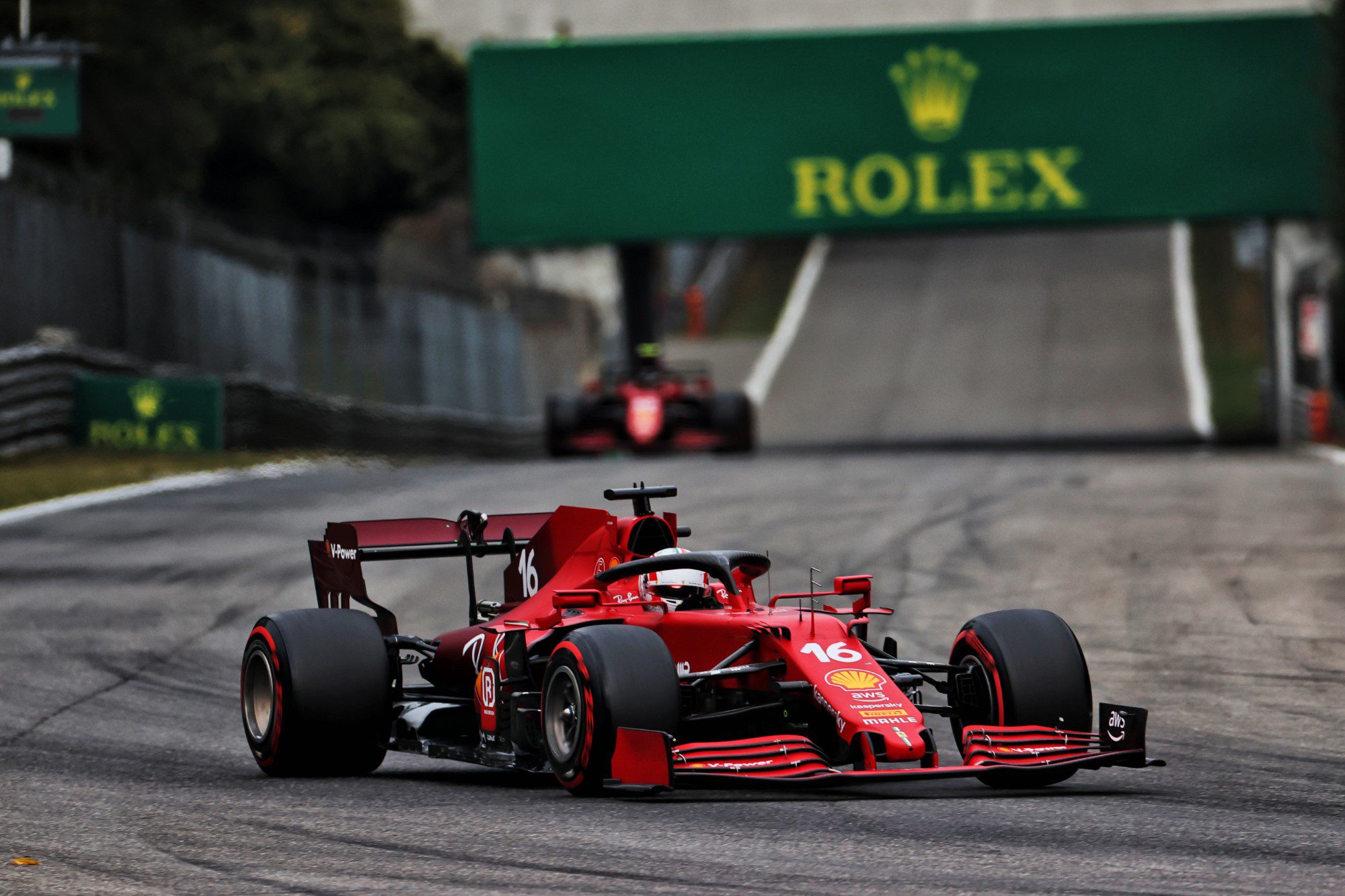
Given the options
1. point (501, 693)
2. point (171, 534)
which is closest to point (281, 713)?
point (501, 693)

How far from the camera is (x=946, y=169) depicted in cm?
3319

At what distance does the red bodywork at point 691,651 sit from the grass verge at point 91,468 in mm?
10423

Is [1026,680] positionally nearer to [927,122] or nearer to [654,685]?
[654,685]

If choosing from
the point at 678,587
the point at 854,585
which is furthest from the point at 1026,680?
the point at 678,587

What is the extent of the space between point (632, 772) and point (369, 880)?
1.55 meters

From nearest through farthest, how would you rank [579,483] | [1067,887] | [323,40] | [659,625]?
[1067,887], [659,625], [579,483], [323,40]

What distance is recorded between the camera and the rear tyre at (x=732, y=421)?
2989cm

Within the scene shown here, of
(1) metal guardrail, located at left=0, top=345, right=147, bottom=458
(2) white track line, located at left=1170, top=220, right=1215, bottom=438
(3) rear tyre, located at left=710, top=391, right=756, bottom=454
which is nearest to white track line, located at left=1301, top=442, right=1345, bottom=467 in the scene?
(2) white track line, located at left=1170, top=220, right=1215, bottom=438

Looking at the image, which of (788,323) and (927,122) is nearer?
(927,122)

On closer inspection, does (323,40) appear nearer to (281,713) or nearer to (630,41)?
(630,41)

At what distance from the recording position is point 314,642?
938 centimetres

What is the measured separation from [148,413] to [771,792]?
18675mm

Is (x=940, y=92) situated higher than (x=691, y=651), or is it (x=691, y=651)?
(x=940, y=92)

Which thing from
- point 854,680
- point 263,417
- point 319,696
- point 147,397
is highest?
point 147,397
